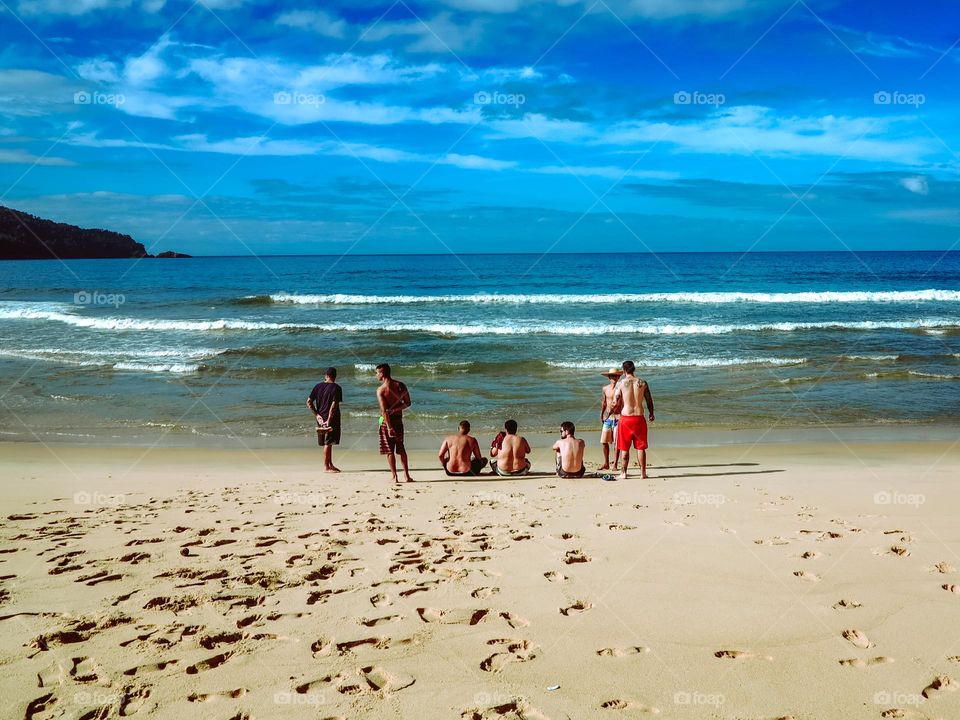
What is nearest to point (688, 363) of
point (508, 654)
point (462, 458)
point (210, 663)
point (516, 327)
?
point (516, 327)

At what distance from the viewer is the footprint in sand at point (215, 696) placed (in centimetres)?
343

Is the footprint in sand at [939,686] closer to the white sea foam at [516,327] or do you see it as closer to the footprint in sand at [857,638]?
the footprint in sand at [857,638]

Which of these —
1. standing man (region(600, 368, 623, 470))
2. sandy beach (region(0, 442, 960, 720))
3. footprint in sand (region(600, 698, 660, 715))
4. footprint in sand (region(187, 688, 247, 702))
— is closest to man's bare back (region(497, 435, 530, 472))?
standing man (region(600, 368, 623, 470))

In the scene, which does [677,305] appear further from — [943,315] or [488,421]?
[488,421]

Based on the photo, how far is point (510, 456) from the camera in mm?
9188

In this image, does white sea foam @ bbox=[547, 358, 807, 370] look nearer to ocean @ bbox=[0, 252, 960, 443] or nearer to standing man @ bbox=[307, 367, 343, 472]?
ocean @ bbox=[0, 252, 960, 443]

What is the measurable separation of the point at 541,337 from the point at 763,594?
18.7 meters

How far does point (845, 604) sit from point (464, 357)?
Answer: 15.3 m

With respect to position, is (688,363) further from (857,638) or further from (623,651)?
(623,651)

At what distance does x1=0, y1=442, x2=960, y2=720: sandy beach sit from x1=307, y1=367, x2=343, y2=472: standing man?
5.29ft

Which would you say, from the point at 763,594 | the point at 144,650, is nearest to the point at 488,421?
the point at 763,594

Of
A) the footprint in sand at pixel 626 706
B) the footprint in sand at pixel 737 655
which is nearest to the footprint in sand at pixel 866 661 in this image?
the footprint in sand at pixel 737 655

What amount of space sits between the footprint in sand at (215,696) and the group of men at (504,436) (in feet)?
16.9

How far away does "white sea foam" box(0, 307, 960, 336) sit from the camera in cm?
2461
